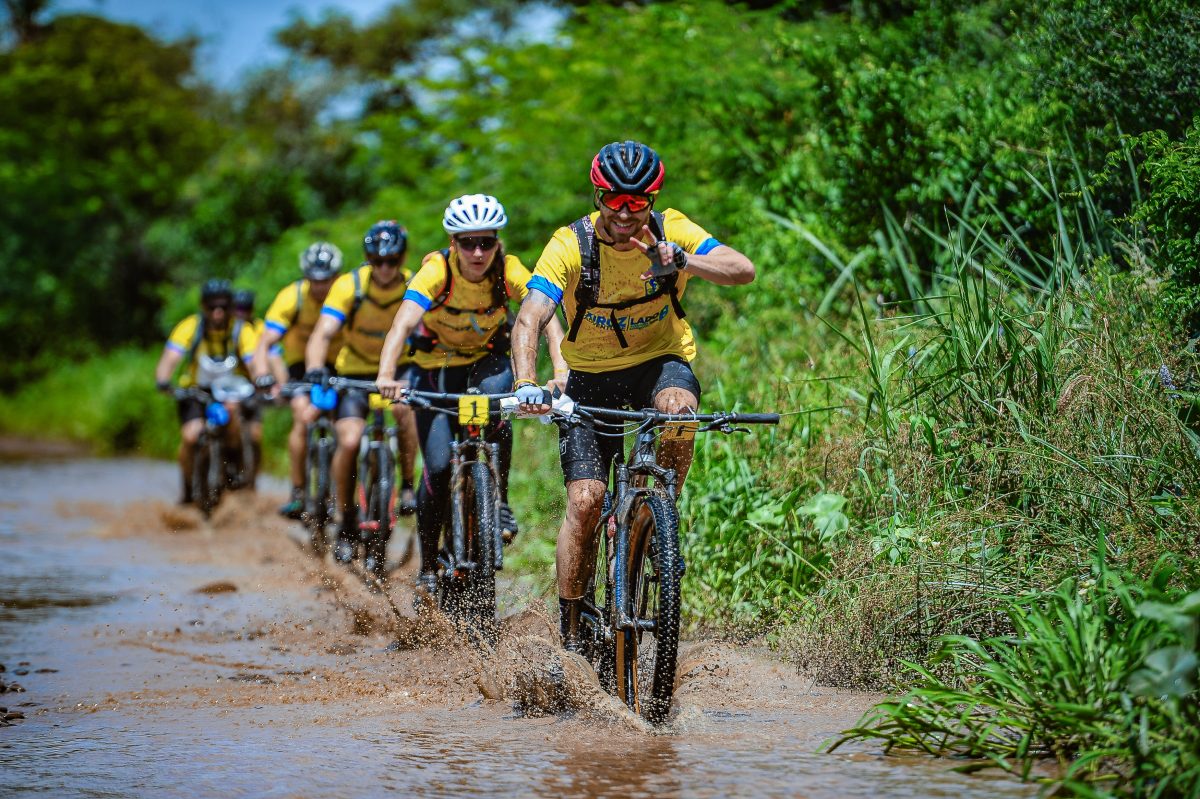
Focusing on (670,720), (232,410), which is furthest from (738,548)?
(232,410)

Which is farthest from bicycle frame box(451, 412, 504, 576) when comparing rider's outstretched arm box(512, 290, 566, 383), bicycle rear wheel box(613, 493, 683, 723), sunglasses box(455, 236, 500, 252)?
bicycle rear wheel box(613, 493, 683, 723)

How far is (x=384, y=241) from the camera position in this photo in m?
9.60

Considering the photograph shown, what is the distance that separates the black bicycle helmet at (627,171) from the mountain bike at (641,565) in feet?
2.98

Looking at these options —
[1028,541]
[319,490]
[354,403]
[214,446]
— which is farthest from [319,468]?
[1028,541]

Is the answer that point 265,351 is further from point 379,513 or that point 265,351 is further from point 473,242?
point 473,242

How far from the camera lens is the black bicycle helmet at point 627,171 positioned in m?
5.84

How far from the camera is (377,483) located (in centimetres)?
1003

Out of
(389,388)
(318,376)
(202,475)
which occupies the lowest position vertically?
(202,475)

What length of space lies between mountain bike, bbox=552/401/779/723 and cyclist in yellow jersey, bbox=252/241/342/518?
543 centimetres

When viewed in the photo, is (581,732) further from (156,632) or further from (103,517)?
(103,517)

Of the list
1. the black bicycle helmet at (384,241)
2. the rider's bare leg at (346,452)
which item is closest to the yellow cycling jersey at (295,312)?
the rider's bare leg at (346,452)

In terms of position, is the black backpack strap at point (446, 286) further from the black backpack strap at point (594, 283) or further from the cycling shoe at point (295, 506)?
the cycling shoe at point (295, 506)

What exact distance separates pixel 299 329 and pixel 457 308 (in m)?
3.84

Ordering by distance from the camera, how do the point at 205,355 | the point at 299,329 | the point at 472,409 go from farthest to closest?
1. the point at 205,355
2. the point at 299,329
3. the point at 472,409
